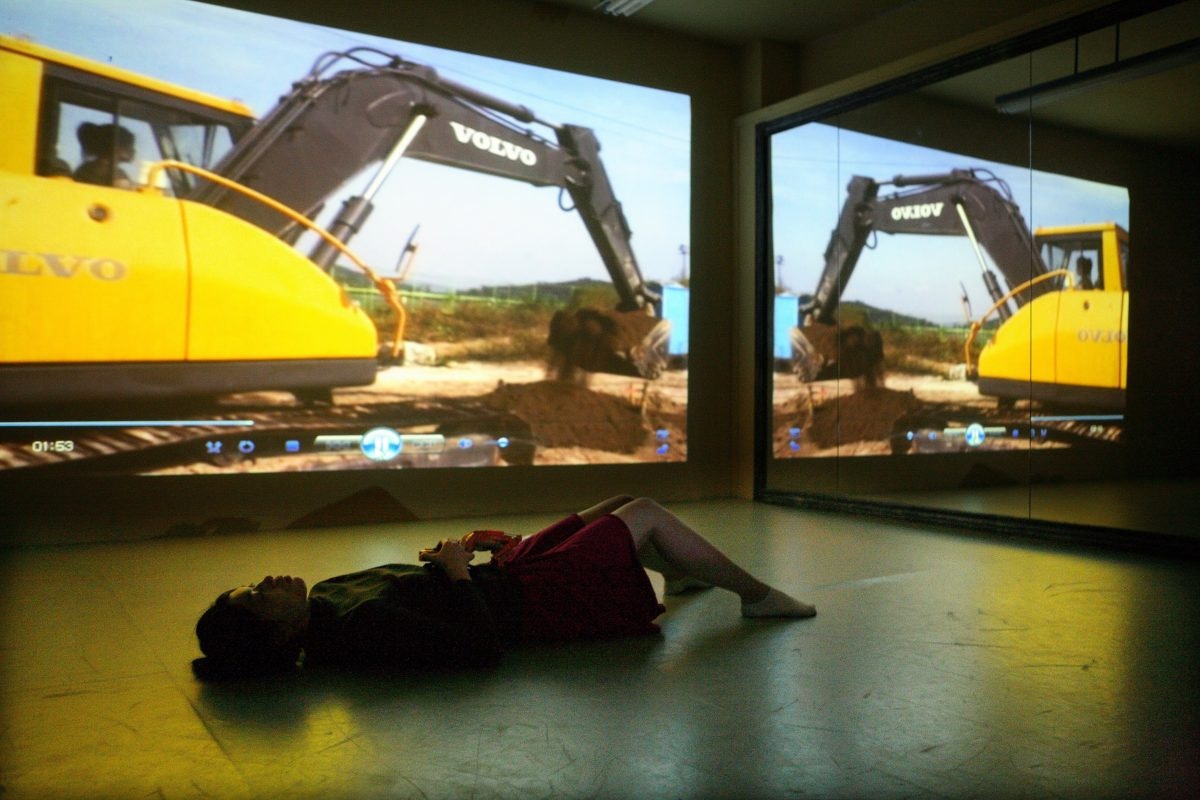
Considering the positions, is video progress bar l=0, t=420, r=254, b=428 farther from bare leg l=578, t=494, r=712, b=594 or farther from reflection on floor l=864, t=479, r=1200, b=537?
reflection on floor l=864, t=479, r=1200, b=537

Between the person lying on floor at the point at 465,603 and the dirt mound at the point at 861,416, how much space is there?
10.0ft

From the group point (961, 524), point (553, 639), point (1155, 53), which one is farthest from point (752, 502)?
point (553, 639)

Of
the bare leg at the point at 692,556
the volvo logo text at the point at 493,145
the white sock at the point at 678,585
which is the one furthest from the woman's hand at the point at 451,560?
the volvo logo text at the point at 493,145

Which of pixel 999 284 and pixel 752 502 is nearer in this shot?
pixel 999 284

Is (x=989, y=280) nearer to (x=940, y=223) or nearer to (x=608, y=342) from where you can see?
(x=940, y=223)

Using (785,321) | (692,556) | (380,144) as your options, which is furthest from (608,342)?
(692,556)

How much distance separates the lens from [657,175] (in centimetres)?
690

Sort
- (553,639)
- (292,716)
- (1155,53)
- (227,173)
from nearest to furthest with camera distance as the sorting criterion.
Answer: (292,716) < (553,639) < (1155,53) < (227,173)

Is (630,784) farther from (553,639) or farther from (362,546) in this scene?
(362,546)

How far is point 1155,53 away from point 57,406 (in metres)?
5.29

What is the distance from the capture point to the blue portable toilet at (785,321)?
6.89 metres

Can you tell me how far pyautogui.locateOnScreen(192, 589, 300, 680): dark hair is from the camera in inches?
101

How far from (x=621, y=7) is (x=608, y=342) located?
6.83ft

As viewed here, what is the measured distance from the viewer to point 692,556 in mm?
3178
